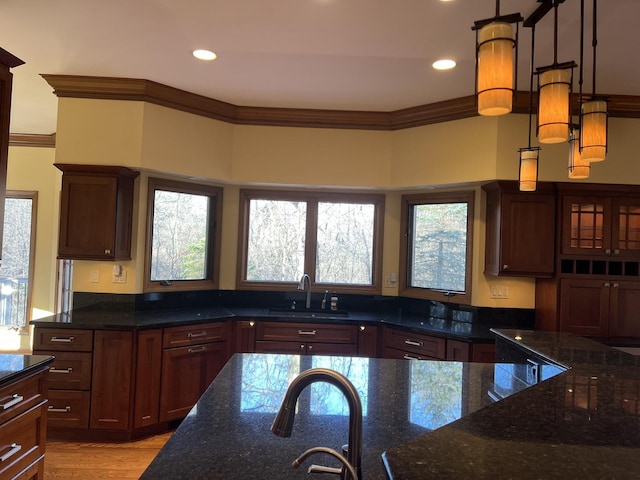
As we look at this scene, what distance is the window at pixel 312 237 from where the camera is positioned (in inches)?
172

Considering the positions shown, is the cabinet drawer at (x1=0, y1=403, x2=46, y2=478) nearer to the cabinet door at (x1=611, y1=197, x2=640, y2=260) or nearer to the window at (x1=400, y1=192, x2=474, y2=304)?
the window at (x1=400, y1=192, x2=474, y2=304)

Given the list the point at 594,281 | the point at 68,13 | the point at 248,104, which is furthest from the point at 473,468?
the point at 248,104

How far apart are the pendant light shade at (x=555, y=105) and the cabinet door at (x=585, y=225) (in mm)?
2245

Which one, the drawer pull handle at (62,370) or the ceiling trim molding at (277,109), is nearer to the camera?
the drawer pull handle at (62,370)

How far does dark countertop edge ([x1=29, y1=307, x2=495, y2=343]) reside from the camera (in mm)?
3225

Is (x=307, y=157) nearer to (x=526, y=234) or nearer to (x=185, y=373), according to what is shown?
(x=526, y=234)

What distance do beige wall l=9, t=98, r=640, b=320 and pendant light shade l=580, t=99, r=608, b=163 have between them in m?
1.79

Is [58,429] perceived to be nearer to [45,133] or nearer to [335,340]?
[335,340]

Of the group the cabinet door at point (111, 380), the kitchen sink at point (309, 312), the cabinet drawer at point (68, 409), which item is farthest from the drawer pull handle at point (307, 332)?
the cabinet drawer at point (68, 409)

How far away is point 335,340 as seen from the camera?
376 cm

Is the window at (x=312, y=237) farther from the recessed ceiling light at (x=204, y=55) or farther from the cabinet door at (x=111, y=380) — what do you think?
the recessed ceiling light at (x=204, y=55)

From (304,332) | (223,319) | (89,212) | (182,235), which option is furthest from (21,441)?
(182,235)

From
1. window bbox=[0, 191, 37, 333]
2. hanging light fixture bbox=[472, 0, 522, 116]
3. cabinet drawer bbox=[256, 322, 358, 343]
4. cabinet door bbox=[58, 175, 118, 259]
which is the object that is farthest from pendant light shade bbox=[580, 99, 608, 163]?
window bbox=[0, 191, 37, 333]

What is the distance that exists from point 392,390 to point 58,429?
9.00 ft
